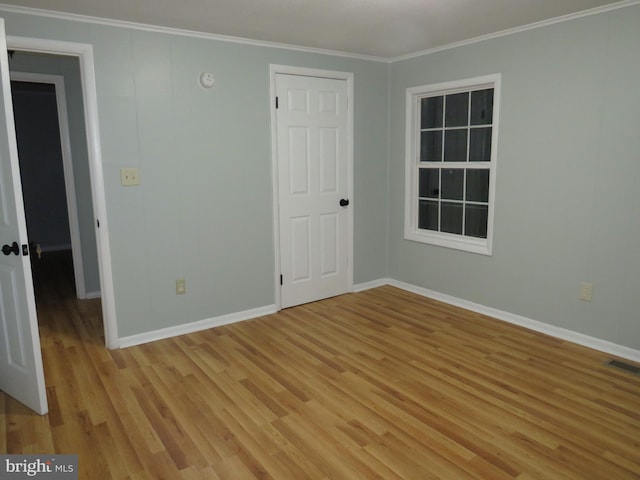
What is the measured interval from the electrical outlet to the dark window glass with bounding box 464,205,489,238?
3.11ft

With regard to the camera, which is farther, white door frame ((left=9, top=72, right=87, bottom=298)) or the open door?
white door frame ((left=9, top=72, right=87, bottom=298))

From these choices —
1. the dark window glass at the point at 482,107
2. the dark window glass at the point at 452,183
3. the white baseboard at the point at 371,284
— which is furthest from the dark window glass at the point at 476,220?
the white baseboard at the point at 371,284

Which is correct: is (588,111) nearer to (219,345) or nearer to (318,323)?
(318,323)

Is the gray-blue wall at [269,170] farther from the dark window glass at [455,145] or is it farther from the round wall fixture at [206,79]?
the dark window glass at [455,145]

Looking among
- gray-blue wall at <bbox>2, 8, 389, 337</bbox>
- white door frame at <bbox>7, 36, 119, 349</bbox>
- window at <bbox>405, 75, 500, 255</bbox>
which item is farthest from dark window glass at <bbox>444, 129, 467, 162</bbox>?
white door frame at <bbox>7, 36, 119, 349</bbox>

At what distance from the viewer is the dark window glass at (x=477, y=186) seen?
4020 millimetres

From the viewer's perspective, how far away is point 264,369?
3.09m

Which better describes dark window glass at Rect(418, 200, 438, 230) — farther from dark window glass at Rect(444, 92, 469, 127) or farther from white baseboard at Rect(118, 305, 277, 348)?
white baseboard at Rect(118, 305, 277, 348)

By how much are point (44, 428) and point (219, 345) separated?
1.30 m

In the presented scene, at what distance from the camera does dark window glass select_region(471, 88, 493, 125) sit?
12.7 ft

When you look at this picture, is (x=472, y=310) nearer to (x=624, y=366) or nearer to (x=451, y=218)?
(x=451, y=218)

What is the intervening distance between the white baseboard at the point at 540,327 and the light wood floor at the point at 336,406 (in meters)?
0.10

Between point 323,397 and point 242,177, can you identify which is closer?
point 323,397

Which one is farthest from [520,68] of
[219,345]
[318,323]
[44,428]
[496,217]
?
[44,428]
